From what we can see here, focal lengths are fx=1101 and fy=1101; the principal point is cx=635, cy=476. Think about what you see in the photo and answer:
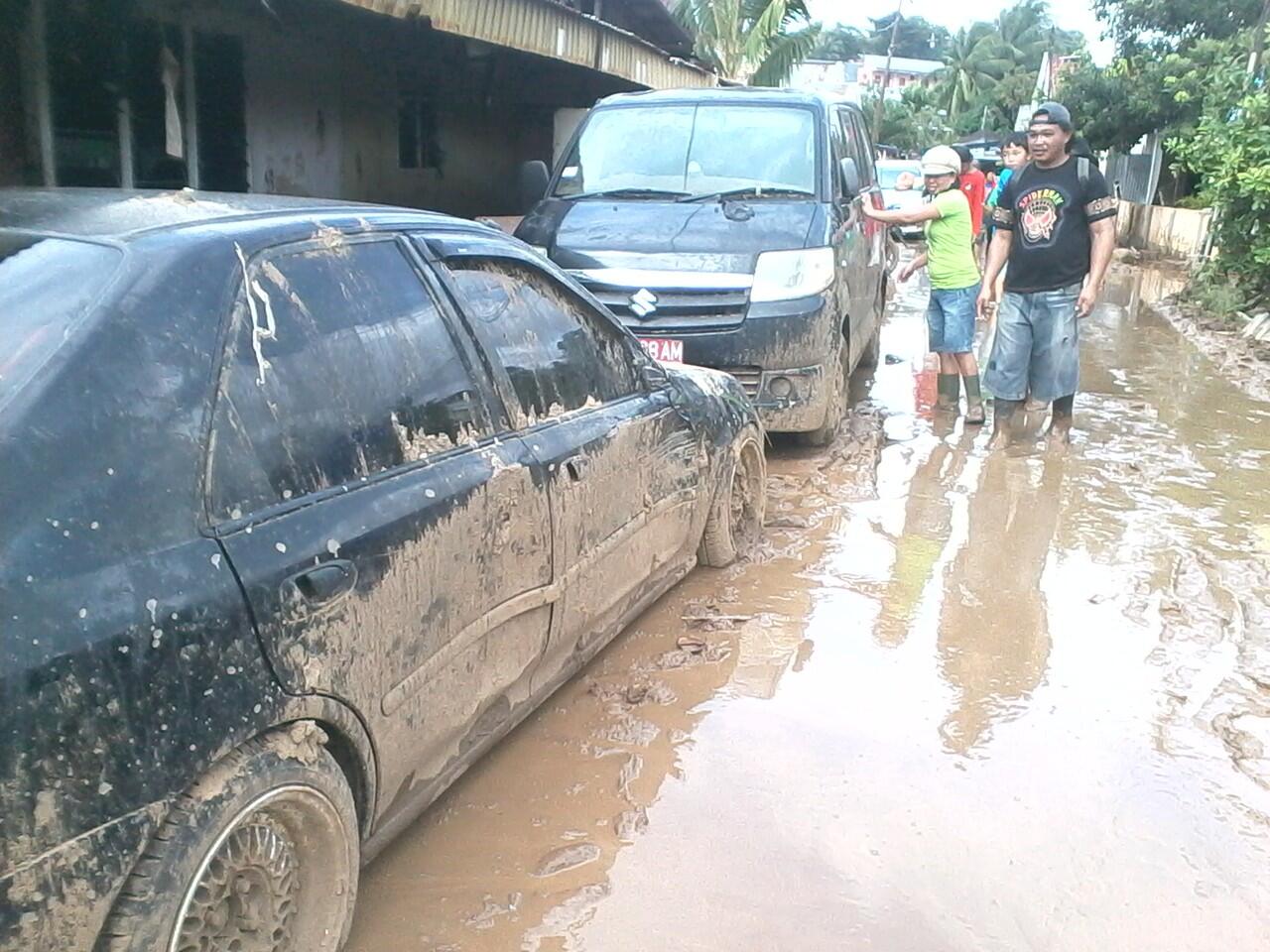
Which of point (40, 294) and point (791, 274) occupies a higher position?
point (40, 294)

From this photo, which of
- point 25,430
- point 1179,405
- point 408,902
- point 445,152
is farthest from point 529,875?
point 445,152

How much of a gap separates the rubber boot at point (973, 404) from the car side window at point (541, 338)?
4391 millimetres

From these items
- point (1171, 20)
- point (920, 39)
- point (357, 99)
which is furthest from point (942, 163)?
point (920, 39)

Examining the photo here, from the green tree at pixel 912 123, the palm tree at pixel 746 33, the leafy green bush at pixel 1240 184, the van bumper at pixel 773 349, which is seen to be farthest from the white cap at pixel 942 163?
the green tree at pixel 912 123

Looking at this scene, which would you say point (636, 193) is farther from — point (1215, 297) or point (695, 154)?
point (1215, 297)

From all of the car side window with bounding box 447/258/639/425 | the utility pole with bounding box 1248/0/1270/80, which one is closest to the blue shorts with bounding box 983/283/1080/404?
the car side window with bounding box 447/258/639/425

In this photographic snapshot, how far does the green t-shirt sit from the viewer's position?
24.5ft

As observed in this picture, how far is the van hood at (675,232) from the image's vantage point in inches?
248

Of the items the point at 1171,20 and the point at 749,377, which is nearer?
the point at 749,377

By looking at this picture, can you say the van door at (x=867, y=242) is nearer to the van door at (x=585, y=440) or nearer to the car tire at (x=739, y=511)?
the car tire at (x=739, y=511)

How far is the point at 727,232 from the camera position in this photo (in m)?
6.43

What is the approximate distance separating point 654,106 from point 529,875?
562 centimetres

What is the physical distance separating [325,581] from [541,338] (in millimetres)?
1394

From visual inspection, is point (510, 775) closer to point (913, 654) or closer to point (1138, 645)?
point (913, 654)
